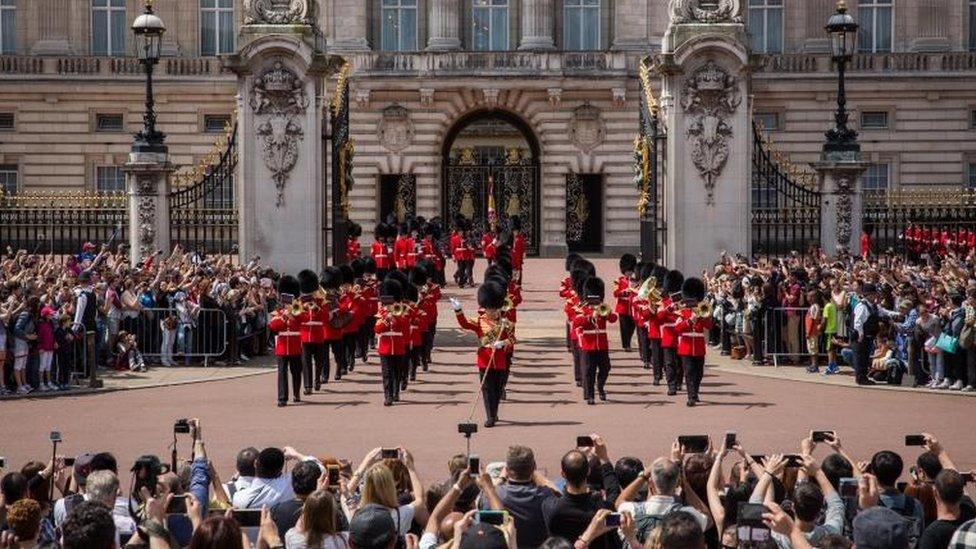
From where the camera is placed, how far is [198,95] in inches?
1706

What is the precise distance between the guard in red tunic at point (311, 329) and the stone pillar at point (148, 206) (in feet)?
19.5

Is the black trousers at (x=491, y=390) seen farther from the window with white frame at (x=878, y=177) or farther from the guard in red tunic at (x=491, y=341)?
the window with white frame at (x=878, y=177)

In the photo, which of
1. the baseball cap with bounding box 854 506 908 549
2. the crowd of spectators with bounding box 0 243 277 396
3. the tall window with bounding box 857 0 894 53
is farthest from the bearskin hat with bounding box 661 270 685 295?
the tall window with bounding box 857 0 894 53

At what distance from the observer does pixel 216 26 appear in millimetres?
43844

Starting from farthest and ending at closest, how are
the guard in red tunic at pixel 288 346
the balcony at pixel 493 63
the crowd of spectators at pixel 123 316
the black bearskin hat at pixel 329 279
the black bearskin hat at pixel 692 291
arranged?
the balcony at pixel 493 63 < the black bearskin hat at pixel 329 279 < the crowd of spectators at pixel 123 316 < the black bearskin hat at pixel 692 291 < the guard in red tunic at pixel 288 346

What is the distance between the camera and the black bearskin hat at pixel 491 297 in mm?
17281

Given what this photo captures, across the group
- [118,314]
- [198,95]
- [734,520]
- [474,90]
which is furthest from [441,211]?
[734,520]

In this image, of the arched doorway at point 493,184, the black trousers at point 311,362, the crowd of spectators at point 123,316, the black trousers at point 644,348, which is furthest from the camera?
the arched doorway at point 493,184

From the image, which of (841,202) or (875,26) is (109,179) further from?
(841,202)

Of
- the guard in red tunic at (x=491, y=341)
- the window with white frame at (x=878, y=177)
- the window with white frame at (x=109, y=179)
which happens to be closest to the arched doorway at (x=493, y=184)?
the window with white frame at (x=109, y=179)

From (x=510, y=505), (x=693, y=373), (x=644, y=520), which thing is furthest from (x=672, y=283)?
(x=644, y=520)

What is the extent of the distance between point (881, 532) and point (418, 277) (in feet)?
47.1

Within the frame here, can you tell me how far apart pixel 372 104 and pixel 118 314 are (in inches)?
848

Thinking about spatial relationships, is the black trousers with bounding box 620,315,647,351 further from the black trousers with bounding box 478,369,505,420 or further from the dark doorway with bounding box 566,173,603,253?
the dark doorway with bounding box 566,173,603,253
